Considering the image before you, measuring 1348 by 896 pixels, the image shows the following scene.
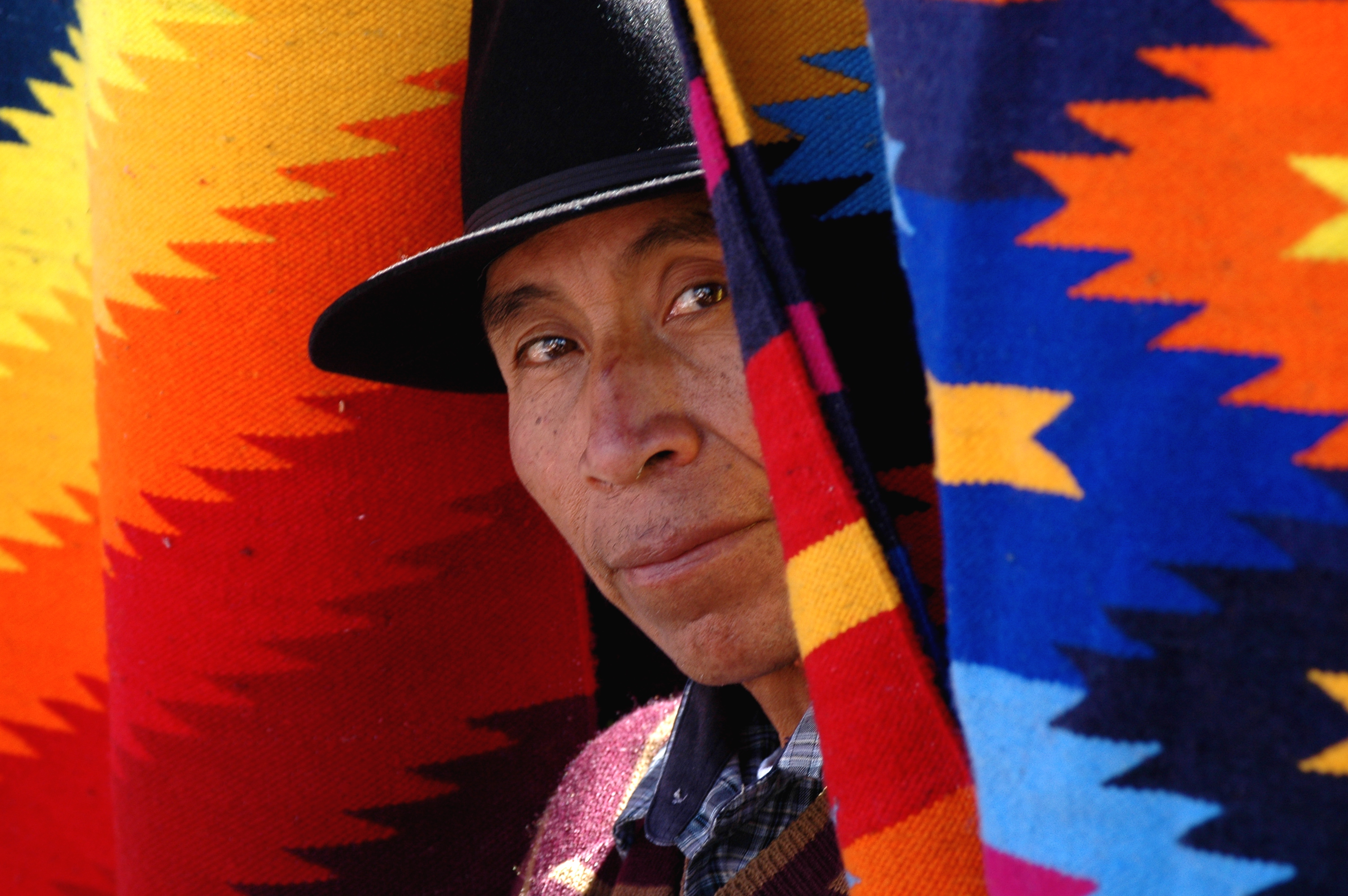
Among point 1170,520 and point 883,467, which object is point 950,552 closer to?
point 1170,520

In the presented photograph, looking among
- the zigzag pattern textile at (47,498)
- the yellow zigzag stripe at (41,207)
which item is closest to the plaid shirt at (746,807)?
the zigzag pattern textile at (47,498)

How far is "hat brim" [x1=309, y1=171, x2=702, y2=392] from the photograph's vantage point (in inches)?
36.6

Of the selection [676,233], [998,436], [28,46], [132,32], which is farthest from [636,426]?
[28,46]

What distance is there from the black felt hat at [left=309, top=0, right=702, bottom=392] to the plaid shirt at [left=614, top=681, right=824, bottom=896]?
46cm

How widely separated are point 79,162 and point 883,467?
130 centimetres

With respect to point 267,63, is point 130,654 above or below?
below

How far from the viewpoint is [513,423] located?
1.16 m

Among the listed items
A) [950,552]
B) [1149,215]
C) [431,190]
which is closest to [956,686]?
[950,552]

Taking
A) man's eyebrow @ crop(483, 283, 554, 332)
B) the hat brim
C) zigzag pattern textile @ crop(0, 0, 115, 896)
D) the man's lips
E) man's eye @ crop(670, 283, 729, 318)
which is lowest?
the man's lips

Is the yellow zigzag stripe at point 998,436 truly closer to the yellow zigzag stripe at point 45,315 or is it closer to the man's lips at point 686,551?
the man's lips at point 686,551

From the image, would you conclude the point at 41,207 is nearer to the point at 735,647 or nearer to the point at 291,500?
the point at 291,500

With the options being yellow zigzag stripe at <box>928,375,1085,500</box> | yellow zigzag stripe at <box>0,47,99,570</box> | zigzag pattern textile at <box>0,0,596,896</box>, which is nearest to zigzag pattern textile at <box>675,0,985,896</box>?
yellow zigzag stripe at <box>928,375,1085,500</box>

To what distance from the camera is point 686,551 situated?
3.09 ft

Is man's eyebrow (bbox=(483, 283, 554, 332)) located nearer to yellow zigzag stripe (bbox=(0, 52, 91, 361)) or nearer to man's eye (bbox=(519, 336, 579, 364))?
man's eye (bbox=(519, 336, 579, 364))
